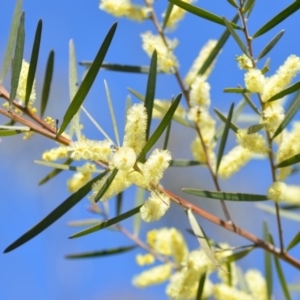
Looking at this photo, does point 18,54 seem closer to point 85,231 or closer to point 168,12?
point 85,231

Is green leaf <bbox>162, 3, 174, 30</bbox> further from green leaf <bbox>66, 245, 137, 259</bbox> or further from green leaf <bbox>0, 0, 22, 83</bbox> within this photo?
green leaf <bbox>66, 245, 137, 259</bbox>

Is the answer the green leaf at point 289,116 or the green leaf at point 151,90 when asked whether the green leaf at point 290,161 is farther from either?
the green leaf at point 151,90

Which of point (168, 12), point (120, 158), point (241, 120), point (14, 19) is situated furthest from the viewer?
point (241, 120)

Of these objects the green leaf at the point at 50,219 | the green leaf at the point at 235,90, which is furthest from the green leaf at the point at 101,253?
the green leaf at the point at 235,90

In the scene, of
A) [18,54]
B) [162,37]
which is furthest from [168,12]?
[18,54]

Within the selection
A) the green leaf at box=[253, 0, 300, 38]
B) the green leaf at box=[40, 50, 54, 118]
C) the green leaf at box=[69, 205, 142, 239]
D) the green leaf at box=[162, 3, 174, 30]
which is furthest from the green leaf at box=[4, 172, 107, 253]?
the green leaf at box=[162, 3, 174, 30]

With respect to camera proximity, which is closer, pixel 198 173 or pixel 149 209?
pixel 149 209
